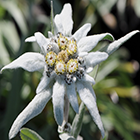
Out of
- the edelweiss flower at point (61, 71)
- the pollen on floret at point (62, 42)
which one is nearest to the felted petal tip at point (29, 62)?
the edelweiss flower at point (61, 71)

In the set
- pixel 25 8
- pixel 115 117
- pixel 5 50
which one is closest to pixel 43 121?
pixel 115 117

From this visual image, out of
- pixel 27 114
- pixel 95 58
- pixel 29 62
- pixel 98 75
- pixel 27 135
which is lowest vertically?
pixel 98 75

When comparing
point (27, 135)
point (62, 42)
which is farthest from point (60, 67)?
point (27, 135)

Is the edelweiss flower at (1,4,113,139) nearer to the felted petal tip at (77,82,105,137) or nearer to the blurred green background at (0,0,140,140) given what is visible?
the felted petal tip at (77,82,105,137)

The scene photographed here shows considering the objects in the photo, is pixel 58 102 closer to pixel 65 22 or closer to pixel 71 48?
pixel 71 48

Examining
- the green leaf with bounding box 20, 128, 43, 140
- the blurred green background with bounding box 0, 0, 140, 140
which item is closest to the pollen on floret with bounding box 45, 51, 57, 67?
the green leaf with bounding box 20, 128, 43, 140

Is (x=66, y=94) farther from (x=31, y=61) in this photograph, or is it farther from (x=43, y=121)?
(x=43, y=121)
